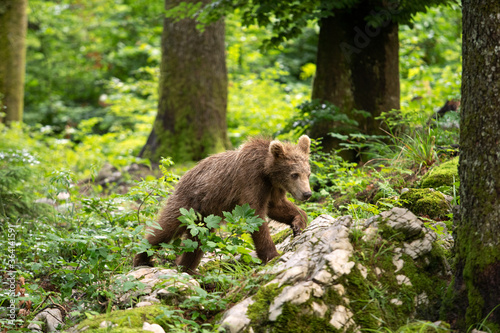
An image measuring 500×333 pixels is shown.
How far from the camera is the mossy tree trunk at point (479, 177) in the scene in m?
3.42

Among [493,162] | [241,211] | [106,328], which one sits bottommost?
[106,328]

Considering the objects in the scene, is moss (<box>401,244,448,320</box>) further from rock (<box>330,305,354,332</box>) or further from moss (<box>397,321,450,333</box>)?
rock (<box>330,305,354,332</box>)

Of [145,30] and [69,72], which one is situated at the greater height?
[145,30]

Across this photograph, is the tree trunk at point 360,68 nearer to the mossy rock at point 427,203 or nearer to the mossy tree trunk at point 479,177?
the mossy rock at point 427,203

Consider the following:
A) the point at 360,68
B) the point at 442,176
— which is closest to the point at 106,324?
the point at 442,176

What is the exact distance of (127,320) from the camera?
3.73 meters

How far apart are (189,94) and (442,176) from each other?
19.2 ft

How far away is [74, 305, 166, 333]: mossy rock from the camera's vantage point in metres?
3.57

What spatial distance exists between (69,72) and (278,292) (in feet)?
65.4

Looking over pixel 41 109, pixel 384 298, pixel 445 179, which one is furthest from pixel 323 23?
pixel 41 109

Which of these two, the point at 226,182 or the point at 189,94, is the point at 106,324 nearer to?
the point at 226,182

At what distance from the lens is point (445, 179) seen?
222 inches

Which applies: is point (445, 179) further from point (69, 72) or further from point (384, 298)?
point (69, 72)

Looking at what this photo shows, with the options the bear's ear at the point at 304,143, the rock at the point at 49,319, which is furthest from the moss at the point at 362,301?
the rock at the point at 49,319
